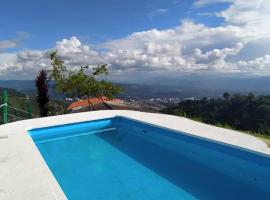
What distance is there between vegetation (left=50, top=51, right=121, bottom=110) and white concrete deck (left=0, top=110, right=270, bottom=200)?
5.13 m

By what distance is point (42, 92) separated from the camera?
13156mm

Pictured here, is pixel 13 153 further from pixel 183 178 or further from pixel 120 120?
pixel 120 120

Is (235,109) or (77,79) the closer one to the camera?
(77,79)

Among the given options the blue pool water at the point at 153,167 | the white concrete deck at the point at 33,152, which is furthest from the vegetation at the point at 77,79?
the blue pool water at the point at 153,167

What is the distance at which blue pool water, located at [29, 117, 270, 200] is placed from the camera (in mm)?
4762

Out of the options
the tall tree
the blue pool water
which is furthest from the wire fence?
the blue pool water

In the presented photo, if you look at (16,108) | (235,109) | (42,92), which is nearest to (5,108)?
(16,108)

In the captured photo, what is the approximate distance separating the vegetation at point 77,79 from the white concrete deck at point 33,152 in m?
5.13

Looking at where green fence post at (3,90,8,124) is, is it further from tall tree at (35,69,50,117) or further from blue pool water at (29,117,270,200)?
tall tree at (35,69,50,117)

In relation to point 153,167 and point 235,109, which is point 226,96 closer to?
point 235,109

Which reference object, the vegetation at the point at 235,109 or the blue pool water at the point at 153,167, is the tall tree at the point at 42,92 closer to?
the blue pool water at the point at 153,167

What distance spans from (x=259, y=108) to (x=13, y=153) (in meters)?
20.1

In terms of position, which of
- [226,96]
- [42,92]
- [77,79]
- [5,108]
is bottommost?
[226,96]

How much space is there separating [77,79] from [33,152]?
9353mm
